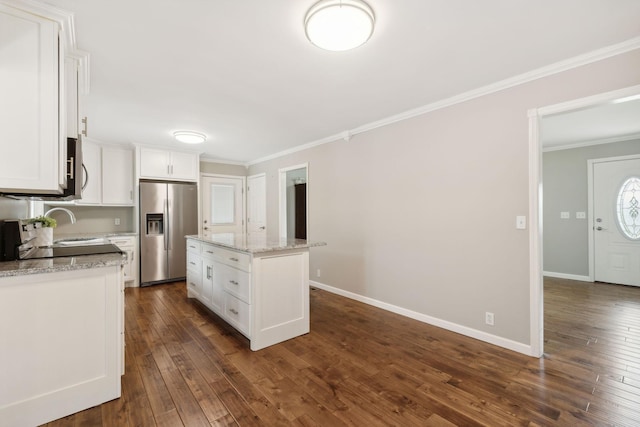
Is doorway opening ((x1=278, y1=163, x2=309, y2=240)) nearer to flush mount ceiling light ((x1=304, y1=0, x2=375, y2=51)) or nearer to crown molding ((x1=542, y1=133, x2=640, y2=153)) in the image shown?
flush mount ceiling light ((x1=304, y1=0, x2=375, y2=51))

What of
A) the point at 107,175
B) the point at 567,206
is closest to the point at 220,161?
the point at 107,175

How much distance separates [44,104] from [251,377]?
2.17 metres

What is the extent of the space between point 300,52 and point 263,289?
1952 mm

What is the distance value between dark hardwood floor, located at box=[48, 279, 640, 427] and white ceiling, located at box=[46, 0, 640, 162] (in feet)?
7.79

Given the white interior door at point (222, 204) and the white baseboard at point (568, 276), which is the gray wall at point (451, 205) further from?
the white baseboard at point (568, 276)

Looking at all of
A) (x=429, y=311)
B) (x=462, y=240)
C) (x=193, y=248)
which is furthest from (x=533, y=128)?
(x=193, y=248)

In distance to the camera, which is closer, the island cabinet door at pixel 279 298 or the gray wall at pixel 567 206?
the island cabinet door at pixel 279 298

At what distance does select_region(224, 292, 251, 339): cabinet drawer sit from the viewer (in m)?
2.53

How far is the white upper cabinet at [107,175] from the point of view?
14.5ft

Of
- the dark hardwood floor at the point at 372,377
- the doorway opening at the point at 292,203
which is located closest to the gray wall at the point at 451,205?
the dark hardwood floor at the point at 372,377

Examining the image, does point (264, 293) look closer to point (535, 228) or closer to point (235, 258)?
point (235, 258)

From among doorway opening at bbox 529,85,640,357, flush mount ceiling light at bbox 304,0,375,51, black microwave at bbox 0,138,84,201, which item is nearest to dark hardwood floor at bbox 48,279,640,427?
doorway opening at bbox 529,85,640,357

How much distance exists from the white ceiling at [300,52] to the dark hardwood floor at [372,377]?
2.38 meters

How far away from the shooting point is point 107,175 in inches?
182
